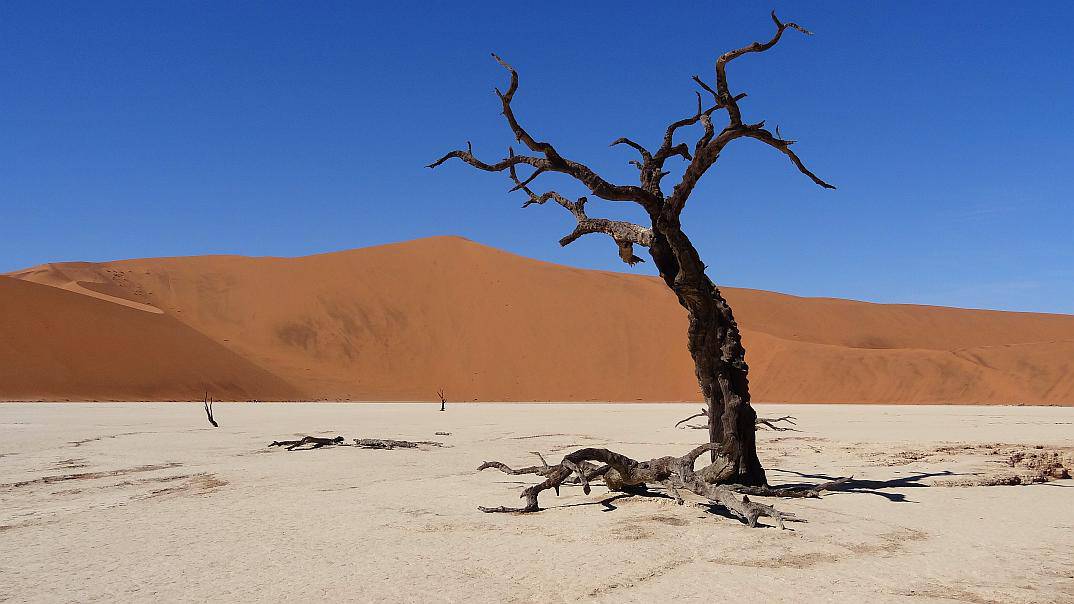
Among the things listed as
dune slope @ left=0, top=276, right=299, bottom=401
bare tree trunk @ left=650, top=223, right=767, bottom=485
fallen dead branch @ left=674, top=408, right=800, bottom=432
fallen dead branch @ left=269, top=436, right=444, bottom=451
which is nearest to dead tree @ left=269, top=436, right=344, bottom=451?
fallen dead branch @ left=269, top=436, right=444, bottom=451

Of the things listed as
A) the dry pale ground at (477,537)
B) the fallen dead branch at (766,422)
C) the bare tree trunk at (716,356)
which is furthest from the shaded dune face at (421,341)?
the bare tree trunk at (716,356)

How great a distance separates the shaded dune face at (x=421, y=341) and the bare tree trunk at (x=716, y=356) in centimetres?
3606

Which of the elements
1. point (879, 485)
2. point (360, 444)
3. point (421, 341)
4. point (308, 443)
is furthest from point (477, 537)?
point (421, 341)

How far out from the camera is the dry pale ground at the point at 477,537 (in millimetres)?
4203

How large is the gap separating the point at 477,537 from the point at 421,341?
160 feet

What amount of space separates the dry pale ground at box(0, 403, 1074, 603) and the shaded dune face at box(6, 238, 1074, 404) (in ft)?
105

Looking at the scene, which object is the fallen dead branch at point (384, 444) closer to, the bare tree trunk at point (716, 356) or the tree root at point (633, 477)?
the tree root at point (633, 477)

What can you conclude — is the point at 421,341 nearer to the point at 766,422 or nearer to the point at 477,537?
the point at 766,422

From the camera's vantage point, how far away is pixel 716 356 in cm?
736

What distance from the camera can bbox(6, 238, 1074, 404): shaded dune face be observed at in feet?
131

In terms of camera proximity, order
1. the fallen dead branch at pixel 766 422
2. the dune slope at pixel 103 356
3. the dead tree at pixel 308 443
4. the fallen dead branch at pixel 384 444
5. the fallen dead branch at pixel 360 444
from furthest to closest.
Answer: the dune slope at pixel 103 356 → the fallen dead branch at pixel 384 444 → the fallen dead branch at pixel 360 444 → the dead tree at pixel 308 443 → the fallen dead branch at pixel 766 422

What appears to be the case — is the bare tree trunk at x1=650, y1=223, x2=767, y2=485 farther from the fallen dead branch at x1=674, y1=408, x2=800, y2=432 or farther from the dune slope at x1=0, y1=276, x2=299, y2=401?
the dune slope at x1=0, y1=276, x2=299, y2=401

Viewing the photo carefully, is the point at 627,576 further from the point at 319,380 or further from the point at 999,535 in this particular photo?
the point at 319,380

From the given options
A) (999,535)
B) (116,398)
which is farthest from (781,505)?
(116,398)
